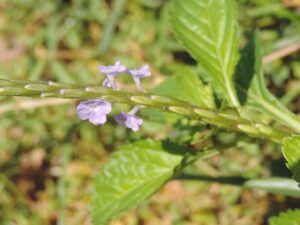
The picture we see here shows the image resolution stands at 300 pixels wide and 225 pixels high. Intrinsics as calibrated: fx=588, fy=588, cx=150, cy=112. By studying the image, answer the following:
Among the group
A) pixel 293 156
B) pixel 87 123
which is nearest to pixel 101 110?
pixel 293 156

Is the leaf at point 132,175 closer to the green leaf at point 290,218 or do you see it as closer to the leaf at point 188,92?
the leaf at point 188,92

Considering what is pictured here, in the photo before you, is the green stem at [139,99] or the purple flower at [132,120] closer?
the green stem at [139,99]

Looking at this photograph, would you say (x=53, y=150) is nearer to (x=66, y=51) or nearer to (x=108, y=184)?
(x=66, y=51)

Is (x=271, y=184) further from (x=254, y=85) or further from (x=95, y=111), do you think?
(x=95, y=111)

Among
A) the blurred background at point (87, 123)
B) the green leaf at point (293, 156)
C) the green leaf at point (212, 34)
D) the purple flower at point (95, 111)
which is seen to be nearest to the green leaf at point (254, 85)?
the green leaf at point (212, 34)

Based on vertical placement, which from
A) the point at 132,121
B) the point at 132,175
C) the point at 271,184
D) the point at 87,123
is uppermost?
the point at 132,121

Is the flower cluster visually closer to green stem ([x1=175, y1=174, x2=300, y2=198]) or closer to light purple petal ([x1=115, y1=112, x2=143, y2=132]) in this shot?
light purple petal ([x1=115, y1=112, x2=143, y2=132])

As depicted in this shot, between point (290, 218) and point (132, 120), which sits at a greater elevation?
point (132, 120)
